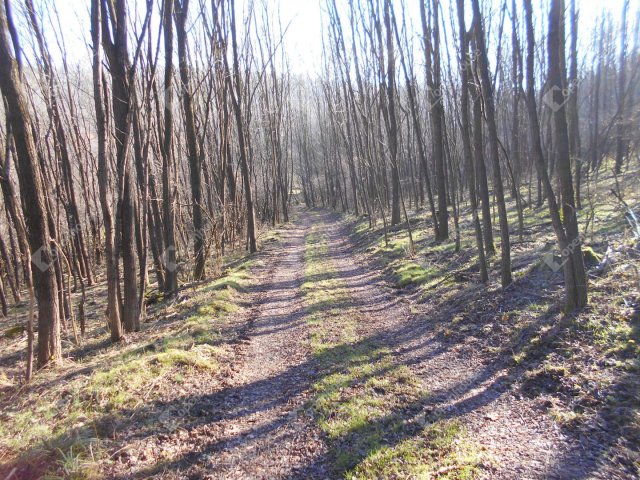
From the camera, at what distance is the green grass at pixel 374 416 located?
312 cm

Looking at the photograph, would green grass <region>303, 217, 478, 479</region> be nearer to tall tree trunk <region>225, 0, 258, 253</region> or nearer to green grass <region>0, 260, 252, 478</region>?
green grass <region>0, 260, 252, 478</region>

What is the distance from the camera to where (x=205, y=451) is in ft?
11.6

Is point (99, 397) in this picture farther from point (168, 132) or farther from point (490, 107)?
point (490, 107)

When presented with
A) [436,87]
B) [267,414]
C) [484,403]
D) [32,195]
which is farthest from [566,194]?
[436,87]

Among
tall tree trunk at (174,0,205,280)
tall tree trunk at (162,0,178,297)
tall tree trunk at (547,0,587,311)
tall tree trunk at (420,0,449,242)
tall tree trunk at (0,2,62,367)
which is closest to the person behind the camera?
tall tree trunk at (0,2,62,367)

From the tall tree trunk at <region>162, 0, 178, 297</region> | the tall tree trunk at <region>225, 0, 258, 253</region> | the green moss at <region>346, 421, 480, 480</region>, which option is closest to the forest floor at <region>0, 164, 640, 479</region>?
the green moss at <region>346, 421, 480, 480</region>

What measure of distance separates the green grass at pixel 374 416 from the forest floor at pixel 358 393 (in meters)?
0.02

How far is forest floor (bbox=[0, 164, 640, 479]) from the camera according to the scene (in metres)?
3.16

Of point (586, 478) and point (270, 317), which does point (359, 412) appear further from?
point (270, 317)

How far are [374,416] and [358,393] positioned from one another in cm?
48

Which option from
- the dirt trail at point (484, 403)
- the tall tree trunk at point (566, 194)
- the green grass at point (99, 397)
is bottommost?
the dirt trail at point (484, 403)

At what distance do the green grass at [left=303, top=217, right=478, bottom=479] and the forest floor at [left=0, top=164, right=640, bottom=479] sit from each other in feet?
0.05

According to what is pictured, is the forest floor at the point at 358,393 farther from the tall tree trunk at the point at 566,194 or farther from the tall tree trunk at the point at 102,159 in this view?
the tall tree trunk at the point at 102,159

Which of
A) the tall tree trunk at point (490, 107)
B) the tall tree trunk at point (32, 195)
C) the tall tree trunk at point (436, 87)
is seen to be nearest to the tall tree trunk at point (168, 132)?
the tall tree trunk at point (32, 195)
